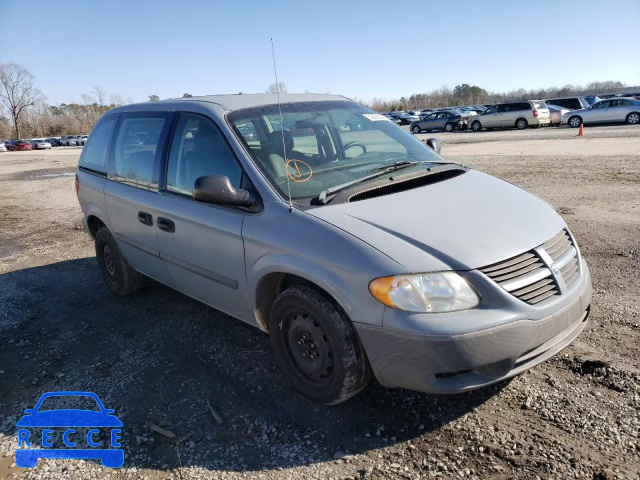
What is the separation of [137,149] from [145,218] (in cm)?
70

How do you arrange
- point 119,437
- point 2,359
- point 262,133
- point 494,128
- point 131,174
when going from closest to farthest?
point 119,437, point 262,133, point 2,359, point 131,174, point 494,128

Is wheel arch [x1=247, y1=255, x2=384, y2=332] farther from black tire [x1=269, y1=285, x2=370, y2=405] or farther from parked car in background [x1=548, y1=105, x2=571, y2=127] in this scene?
parked car in background [x1=548, y1=105, x2=571, y2=127]

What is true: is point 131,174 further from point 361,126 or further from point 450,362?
point 450,362

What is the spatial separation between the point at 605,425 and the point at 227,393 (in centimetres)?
224

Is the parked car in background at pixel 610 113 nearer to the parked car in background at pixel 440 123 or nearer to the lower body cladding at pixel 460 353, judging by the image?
the parked car in background at pixel 440 123

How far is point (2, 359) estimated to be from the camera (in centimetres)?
402

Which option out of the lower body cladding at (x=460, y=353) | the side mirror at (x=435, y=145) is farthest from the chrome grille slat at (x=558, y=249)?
the side mirror at (x=435, y=145)

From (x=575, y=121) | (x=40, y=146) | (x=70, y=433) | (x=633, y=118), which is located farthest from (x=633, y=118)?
(x=40, y=146)

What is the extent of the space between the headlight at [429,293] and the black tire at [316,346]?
0.37 m

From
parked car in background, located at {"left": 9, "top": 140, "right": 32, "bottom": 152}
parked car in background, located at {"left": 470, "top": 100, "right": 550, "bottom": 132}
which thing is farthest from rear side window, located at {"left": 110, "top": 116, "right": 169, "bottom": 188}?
parked car in background, located at {"left": 9, "top": 140, "right": 32, "bottom": 152}

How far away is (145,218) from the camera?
163 inches

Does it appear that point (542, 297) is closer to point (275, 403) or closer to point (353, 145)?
point (275, 403)

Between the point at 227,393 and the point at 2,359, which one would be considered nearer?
the point at 227,393

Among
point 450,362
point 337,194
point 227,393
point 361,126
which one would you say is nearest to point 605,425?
point 450,362
